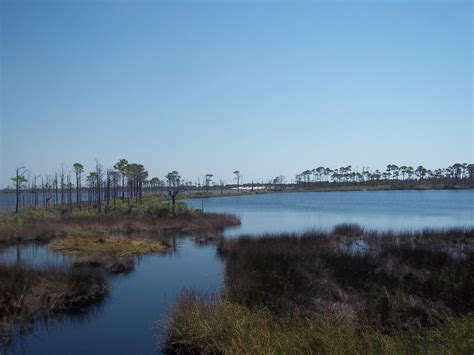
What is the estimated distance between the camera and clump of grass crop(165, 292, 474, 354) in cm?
685

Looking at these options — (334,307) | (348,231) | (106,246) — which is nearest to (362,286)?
(334,307)

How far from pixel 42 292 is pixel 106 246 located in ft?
36.4

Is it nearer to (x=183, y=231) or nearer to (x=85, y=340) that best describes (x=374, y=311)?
(x=85, y=340)

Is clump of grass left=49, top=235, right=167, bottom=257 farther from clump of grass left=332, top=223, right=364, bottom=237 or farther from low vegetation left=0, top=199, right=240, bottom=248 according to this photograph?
clump of grass left=332, top=223, right=364, bottom=237

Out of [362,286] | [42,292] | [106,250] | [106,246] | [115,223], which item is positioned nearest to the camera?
[362,286]

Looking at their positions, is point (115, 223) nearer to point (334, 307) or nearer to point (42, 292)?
point (42, 292)

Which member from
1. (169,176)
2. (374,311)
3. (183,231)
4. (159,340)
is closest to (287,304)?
(374,311)

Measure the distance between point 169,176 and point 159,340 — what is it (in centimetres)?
11946

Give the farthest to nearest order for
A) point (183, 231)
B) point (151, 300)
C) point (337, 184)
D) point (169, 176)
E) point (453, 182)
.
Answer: point (337, 184) → point (453, 182) → point (169, 176) → point (183, 231) → point (151, 300)

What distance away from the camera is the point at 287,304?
11219mm

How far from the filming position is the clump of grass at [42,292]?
1235 cm

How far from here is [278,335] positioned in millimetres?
8328

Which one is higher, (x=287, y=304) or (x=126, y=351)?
(x=287, y=304)

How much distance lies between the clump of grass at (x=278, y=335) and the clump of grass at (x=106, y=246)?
1386 centimetres
